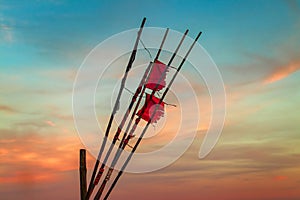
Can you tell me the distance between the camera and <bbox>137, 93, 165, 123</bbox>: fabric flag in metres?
13.0

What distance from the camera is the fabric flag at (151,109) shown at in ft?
42.5

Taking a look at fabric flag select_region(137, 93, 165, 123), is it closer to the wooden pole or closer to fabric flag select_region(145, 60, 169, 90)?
fabric flag select_region(145, 60, 169, 90)

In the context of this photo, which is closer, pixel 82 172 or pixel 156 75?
pixel 156 75

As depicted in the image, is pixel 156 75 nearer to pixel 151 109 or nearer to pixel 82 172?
pixel 151 109

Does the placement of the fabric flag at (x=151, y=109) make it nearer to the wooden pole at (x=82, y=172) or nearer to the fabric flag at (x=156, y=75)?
Result: the fabric flag at (x=156, y=75)

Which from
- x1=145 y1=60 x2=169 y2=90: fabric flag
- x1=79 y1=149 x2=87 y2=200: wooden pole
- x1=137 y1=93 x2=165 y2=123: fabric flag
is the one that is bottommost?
x1=79 y1=149 x2=87 y2=200: wooden pole

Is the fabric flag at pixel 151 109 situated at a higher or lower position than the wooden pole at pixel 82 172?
higher

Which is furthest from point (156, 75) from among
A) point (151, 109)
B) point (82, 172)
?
point (82, 172)

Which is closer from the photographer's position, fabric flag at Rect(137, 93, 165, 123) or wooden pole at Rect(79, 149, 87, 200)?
fabric flag at Rect(137, 93, 165, 123)

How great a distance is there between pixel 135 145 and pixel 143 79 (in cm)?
176

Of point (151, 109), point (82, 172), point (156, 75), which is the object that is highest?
point (156, 75)

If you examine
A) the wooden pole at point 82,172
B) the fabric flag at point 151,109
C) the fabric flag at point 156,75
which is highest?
the fabric flag at point 156,75

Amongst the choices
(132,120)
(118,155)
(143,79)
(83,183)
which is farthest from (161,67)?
(83,183)

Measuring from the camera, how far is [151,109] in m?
13.0
